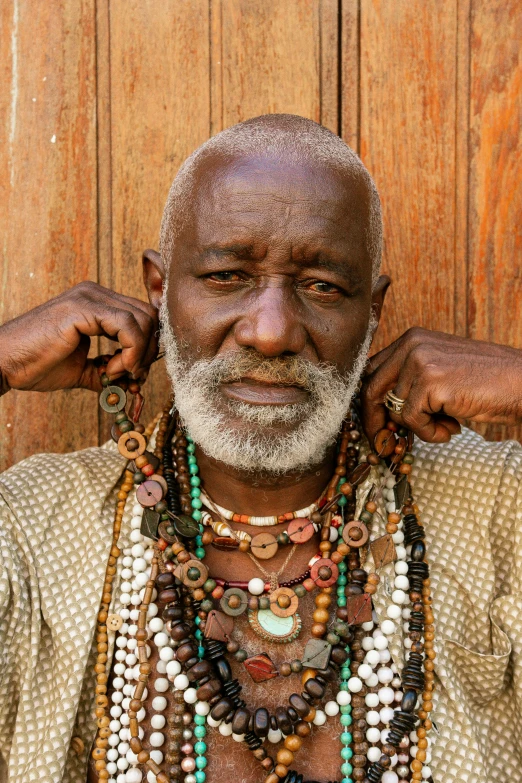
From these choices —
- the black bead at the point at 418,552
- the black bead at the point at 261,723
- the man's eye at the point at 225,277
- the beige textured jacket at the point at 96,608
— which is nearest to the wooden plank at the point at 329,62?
the man's eye at the point at 225,277

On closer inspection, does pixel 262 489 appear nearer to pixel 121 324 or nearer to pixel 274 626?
pixel 274 626

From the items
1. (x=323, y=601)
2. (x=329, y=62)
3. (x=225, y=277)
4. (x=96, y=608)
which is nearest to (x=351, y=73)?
(x=329, y=62)

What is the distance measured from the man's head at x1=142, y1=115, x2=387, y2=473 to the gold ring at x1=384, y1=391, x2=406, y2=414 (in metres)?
0.10

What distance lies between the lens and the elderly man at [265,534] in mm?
1974

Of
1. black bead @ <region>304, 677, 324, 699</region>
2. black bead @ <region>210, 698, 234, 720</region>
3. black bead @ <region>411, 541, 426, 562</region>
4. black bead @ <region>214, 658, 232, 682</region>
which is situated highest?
black bead @ <region>411, 541, 426, 562</region>

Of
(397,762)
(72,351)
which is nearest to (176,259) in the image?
(72,351)

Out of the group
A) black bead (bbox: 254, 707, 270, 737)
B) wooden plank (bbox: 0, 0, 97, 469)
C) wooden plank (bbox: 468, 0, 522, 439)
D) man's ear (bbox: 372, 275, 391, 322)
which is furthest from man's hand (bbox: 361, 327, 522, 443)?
wooden plank (bbox: 0, 0, 97, 469)

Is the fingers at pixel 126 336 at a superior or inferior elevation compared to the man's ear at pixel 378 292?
inferior

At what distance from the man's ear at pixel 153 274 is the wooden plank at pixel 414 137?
803mm

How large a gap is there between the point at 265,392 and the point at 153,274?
1.99 ft

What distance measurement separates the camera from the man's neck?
2248mm

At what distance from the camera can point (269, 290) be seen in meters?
2.05

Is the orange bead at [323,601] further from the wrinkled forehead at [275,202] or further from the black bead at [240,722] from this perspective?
the wrinkled forehead at [275,202]

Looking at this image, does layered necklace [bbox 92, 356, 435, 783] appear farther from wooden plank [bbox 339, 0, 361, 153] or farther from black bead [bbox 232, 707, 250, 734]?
wooden plank [bbox 339, 0, 361, 153]
